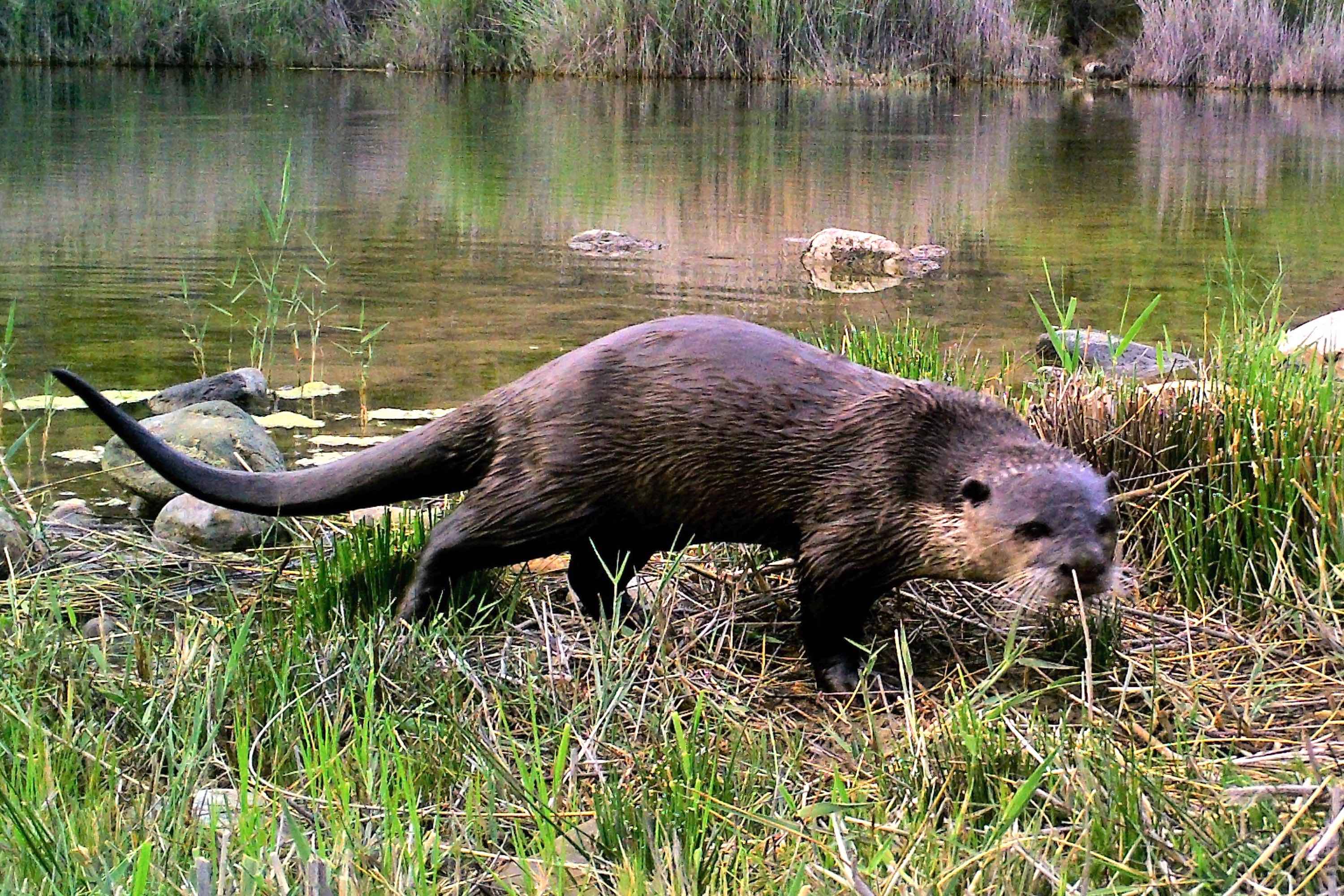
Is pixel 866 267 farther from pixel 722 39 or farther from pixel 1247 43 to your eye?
pixel 1247 43

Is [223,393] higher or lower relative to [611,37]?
lower

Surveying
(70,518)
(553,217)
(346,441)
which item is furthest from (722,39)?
(70,518)

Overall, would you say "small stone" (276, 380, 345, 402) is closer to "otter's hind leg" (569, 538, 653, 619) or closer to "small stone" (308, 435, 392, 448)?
"small stone" (308, 435, 392, 448)

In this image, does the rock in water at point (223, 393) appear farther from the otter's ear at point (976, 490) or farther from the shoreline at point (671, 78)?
the shoreline at point (671, 78)

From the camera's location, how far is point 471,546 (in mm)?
3076

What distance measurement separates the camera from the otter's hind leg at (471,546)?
3.03m

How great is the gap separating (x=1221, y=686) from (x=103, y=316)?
5369 mm

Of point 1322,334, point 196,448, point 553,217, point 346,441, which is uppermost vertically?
point 553,217

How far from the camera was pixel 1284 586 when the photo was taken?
10.5ft

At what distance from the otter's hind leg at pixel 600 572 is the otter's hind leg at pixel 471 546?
0.10 meters

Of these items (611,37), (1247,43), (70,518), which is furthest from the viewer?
(1247,43)

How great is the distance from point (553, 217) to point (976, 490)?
7.71 m

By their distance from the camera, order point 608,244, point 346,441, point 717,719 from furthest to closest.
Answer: point 608,244, point 346,441, point 717,719

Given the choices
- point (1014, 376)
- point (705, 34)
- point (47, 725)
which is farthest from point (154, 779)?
point (705, 34)
